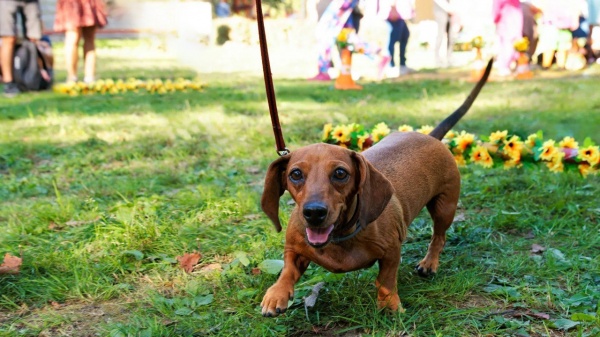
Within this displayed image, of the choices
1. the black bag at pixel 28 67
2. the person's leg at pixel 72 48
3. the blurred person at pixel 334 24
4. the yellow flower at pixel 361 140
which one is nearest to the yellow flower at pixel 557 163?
the yellow flower at pixel 361 140

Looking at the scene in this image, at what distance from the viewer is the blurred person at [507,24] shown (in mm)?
11227

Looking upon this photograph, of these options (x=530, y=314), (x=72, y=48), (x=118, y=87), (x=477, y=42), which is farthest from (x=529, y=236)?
(x=477, y=42)

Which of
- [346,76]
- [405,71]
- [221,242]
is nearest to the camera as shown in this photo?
[221,242]

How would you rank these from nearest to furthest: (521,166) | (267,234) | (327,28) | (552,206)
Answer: (267,234)
(552,206)
(521,166)
(327,28)

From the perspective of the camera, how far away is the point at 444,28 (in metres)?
13.9

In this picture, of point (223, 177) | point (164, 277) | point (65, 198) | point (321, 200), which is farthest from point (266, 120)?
point (321, 200)

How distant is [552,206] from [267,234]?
5.94 feet

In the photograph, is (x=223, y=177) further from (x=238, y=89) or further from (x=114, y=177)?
(x=238, y=89)

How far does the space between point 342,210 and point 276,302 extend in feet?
1.46

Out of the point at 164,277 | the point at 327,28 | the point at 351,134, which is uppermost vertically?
the point at 327,28

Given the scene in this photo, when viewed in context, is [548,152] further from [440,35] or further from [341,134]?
[440,35]

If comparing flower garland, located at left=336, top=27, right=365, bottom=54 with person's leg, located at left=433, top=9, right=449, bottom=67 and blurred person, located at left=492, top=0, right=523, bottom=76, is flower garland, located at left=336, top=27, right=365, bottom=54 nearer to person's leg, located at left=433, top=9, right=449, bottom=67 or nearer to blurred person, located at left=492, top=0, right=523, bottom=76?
blurred person, located at left=492, top=0, right=523, bottom=76

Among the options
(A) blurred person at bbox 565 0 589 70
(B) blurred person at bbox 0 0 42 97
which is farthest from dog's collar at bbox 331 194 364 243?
(A) blurred person at bbox 565 0 589 70

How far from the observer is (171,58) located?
17.6 m
